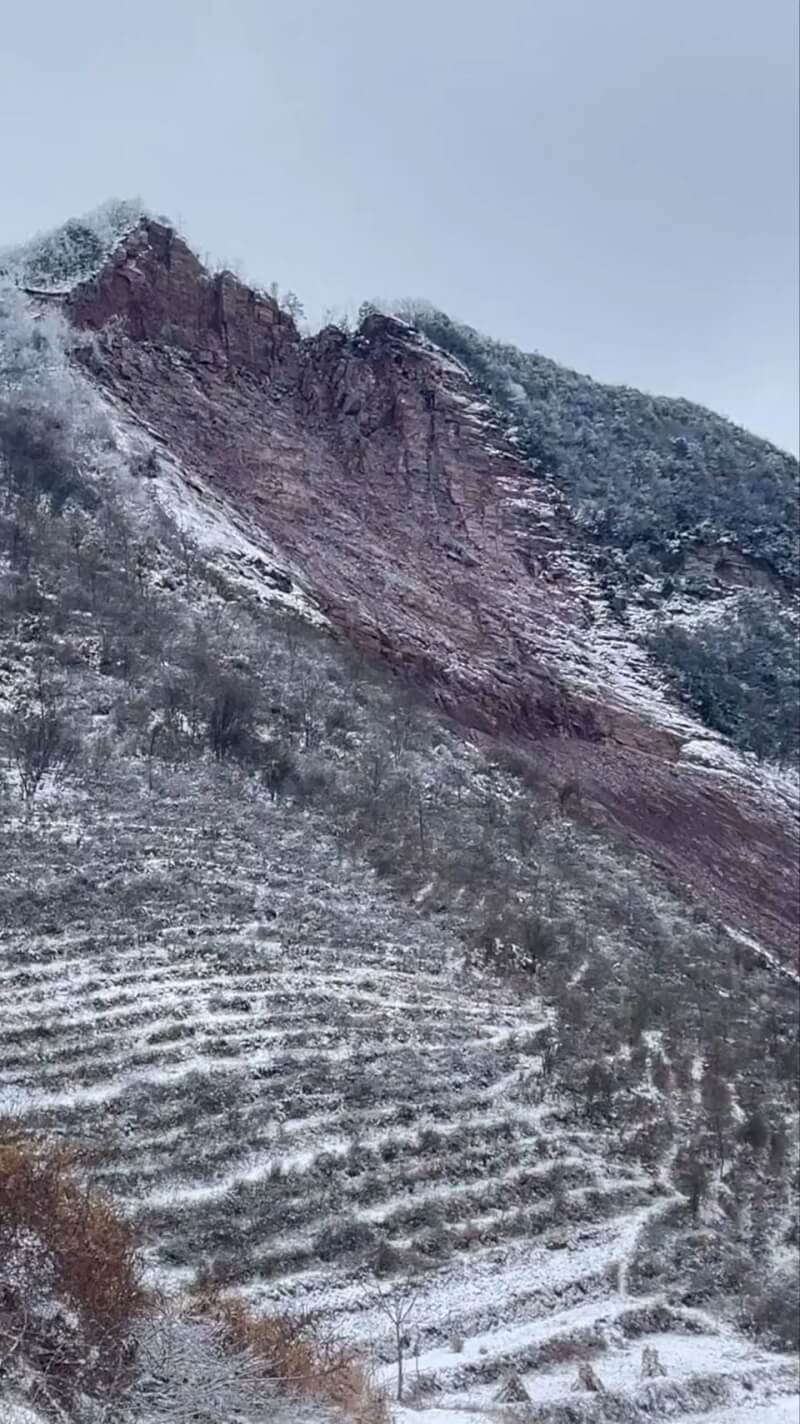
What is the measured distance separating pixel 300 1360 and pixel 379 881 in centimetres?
1188

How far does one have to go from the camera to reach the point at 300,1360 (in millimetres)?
6852

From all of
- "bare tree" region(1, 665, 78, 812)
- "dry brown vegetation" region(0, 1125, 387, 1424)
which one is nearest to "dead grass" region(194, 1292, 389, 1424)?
"dry brown vegetation" region(0, 1125, 387, 1424)

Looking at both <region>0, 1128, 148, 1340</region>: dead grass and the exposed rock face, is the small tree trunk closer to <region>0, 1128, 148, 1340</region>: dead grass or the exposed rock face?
<region>0, 1128, 148, 1340</region>: dead grass

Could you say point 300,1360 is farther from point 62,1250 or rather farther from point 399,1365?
point 399,1365

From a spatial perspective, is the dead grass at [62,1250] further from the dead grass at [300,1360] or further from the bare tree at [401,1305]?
the bare tree at [401,1305]

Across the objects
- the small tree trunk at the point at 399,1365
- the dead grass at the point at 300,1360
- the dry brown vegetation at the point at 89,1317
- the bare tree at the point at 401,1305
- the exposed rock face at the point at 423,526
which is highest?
the exposed rock face at the point at 423,526

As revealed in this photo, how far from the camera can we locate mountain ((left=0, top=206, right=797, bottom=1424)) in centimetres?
1062

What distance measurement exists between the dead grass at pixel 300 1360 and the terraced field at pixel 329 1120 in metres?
1.15

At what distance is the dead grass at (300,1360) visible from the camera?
6.58 meters

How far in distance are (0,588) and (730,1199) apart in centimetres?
1866

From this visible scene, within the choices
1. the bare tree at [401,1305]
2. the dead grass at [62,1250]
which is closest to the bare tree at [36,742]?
the bare tree at [401,1305]

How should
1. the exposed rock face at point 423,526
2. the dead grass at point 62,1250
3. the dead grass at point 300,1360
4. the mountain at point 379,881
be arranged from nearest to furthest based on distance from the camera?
the dead grass at point 62,1250
the dead grass at point 300,1360
the mountain at point 379,881
the exposed rock face at point 423,526

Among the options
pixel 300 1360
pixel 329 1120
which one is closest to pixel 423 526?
pixel 329 1120

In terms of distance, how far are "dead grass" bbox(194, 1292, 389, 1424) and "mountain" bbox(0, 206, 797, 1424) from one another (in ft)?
2.28
